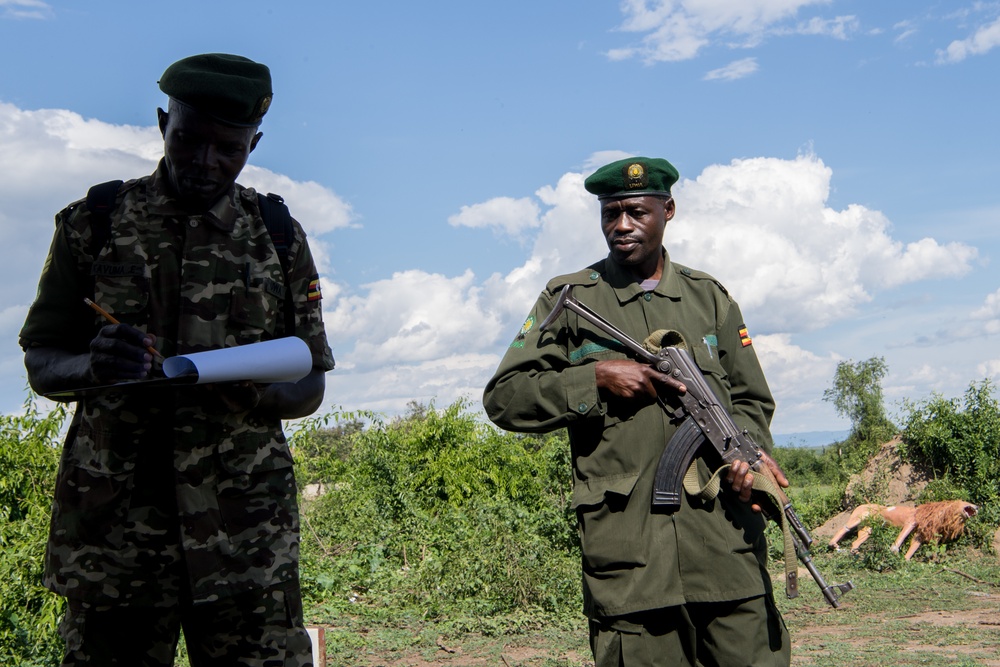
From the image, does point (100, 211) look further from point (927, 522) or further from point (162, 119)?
point (927, 522)

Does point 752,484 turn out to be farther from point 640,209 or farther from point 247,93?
point 247,93

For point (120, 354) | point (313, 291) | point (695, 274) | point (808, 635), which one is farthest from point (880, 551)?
point (120, 354)

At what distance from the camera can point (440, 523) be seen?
33.8 ft

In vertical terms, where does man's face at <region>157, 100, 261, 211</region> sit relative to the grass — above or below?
above

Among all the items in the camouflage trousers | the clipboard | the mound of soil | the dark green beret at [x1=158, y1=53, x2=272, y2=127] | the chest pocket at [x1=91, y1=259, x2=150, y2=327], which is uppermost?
the dark green beret at [x1=158, y1=53, x2=272, y2=127]

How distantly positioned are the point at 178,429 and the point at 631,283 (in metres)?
1.84

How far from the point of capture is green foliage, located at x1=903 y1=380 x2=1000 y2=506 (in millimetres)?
11891

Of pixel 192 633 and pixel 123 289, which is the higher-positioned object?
pixel 123 289

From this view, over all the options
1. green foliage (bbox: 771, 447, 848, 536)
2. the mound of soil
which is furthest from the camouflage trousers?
the mound of soil

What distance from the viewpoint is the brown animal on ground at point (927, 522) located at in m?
10.8

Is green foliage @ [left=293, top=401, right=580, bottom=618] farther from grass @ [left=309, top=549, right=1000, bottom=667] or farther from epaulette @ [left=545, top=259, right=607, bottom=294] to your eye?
epaulette @ [left=545, top=259, right=607, bottom=294]

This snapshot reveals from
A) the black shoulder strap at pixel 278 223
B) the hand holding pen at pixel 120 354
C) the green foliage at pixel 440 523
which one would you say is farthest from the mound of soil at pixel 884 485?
the hand holding pen at pixel 120 354

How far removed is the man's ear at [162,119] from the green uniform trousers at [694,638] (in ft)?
6.71

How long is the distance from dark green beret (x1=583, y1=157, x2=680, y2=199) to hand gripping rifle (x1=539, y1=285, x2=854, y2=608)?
0.45 meters
